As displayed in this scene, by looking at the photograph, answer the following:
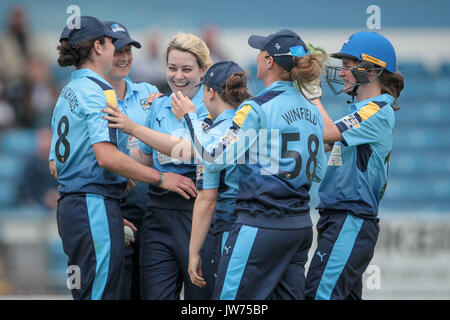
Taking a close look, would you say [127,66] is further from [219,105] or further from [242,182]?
[242,182]

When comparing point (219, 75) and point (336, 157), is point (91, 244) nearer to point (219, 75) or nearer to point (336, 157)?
point (219, 75)

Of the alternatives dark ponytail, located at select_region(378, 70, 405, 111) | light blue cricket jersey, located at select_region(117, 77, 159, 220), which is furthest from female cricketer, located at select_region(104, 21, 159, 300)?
dark ponytail, located at select_region(378, 70, 405, 111)

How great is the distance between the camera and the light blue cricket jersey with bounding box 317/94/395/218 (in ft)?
13.3

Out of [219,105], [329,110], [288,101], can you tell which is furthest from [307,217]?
[329,110]

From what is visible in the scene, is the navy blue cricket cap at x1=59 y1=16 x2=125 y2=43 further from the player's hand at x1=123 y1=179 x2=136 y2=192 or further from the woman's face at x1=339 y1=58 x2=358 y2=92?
the woman's face at x1=339 y1=58 x2=358 y2=92

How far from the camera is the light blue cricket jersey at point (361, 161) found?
404 centimetres

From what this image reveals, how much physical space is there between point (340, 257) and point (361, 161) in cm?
60

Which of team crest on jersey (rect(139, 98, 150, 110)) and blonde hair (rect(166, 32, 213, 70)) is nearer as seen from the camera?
blonde hair (rect(166, 32, 213, 70))

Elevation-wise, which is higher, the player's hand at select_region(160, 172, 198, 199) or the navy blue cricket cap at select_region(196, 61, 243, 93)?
the navy blue cricket cap at select_region(196, 61, 243, 93)

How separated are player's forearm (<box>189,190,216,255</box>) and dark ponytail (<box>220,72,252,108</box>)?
1.95 feet

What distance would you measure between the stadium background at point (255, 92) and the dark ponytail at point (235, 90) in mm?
2014

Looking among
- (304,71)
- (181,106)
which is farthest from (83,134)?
(304,71)

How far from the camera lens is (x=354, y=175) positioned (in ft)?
13.4

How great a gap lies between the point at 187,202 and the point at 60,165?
883 millimetres
